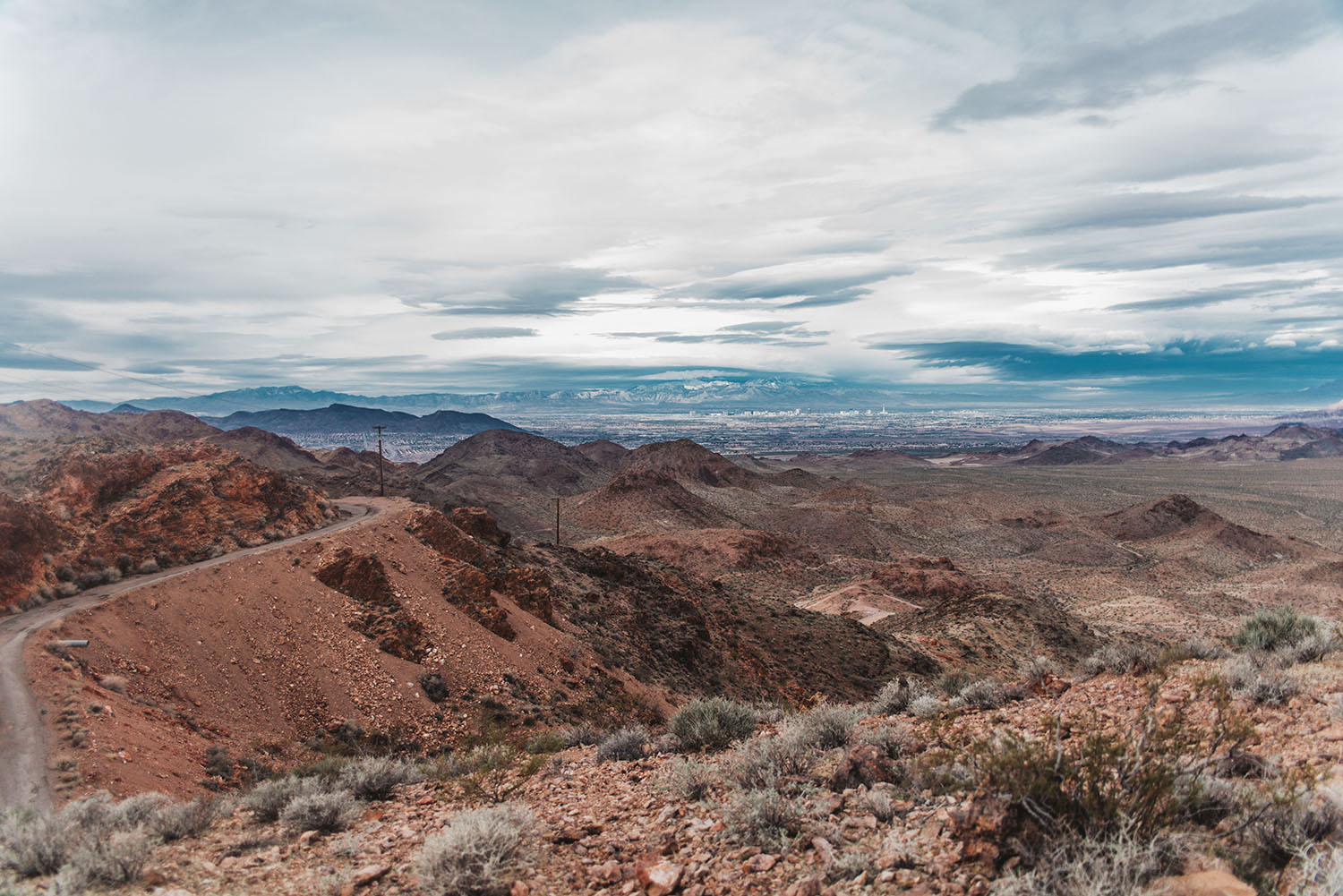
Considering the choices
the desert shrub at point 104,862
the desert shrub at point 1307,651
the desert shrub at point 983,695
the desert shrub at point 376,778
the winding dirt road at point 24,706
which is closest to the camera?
the desert shrub at point 104,862

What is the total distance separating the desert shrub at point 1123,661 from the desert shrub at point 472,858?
8.89 m

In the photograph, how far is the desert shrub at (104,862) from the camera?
563 cm

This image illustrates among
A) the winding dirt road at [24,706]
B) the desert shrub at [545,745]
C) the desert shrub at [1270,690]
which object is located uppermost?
the desert shrub at [1270,690]

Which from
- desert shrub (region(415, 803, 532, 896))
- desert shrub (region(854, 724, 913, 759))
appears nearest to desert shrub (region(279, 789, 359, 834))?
desert shrub (region(415, 803, 532, 896))

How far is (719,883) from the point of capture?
17.8 feet

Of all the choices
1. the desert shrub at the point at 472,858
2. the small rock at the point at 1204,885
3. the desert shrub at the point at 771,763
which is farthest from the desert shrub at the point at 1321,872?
the desert shrub at the point at 472,858

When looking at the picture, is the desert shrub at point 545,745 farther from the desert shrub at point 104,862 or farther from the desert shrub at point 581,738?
the desert shrub at point 104,862

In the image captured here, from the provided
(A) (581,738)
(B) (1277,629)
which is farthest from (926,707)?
(A) (581,738)

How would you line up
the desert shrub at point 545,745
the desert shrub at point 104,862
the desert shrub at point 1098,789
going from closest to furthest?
the desert shrub at point 1098,789 < the desert shrub at point 104,862 < the desert shrub at point 545,745

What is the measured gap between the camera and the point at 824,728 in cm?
856

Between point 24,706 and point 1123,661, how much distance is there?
1813 centimetres

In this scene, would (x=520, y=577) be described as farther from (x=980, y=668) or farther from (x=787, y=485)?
(x=787, y=485)

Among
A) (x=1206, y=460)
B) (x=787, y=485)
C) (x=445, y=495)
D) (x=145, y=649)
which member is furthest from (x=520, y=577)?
(x=1206, y=460)

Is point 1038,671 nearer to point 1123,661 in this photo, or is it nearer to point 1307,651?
point 1123,661
